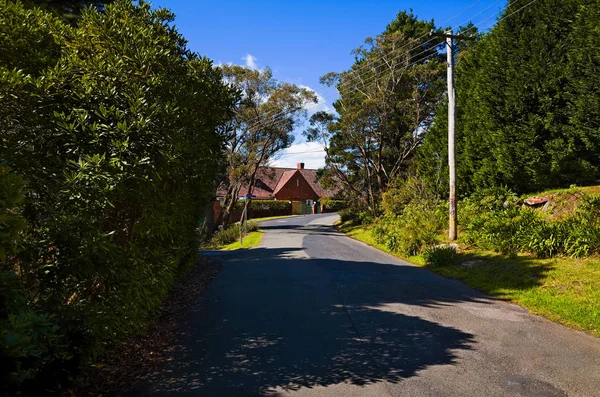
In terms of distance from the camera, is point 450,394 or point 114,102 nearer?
point 450,394

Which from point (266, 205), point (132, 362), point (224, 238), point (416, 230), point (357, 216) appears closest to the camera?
point (132, 362)

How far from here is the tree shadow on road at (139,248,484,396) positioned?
4719 mm

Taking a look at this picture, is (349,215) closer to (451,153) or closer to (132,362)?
(451,153)

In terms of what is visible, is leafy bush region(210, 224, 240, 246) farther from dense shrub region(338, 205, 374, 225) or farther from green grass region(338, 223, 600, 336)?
green grass region(338, 223, 600, 336)

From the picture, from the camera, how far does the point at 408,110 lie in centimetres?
2895

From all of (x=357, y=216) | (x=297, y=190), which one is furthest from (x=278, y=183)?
(x=357, y=216)

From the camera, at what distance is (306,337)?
6.14 meters

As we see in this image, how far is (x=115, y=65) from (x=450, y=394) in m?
5.09

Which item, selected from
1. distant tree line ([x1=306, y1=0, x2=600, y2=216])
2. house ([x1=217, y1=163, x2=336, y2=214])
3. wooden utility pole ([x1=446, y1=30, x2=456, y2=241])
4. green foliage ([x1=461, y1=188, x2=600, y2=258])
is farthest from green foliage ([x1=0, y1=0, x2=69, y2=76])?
house ([x1=217, y1=163, x2=336, y2=214])

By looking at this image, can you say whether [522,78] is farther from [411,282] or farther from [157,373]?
[157,373]

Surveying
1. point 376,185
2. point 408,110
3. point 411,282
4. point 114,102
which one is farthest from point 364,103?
point 114,102

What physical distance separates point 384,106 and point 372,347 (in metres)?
24.2

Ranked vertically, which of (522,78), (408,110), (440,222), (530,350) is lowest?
(530,350)

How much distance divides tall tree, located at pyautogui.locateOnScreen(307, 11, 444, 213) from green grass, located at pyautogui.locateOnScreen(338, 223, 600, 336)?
56.8 ft
